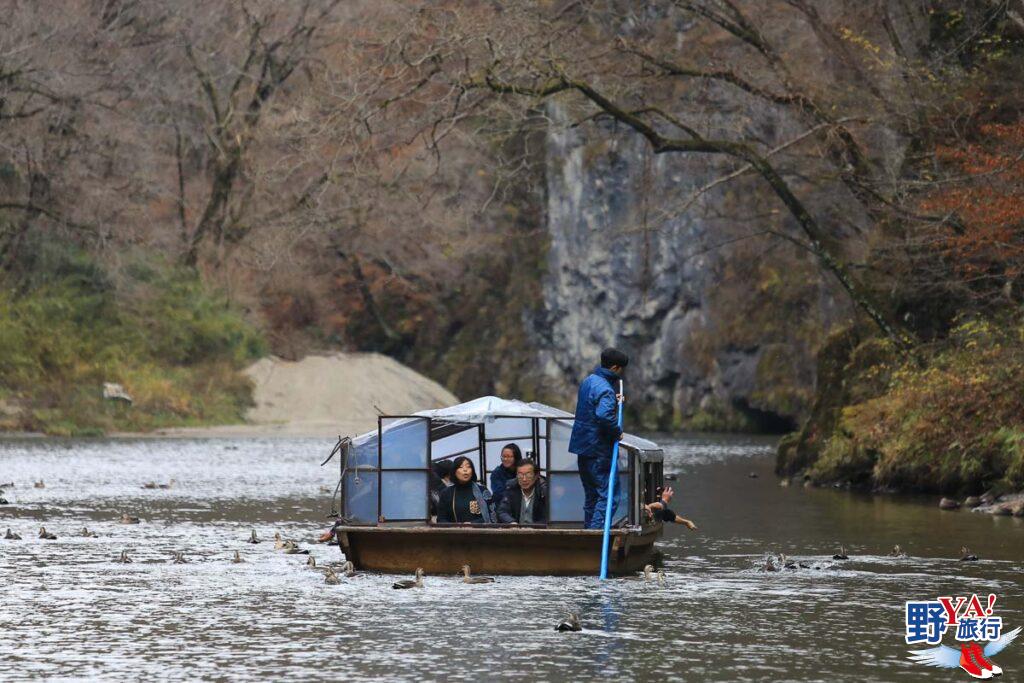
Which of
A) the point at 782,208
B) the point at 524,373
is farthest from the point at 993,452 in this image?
the point at 524,373

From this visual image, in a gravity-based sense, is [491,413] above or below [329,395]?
below

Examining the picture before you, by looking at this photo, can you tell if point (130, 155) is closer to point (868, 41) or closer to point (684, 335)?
point (684, 335)

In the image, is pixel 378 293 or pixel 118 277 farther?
pixel 378 293

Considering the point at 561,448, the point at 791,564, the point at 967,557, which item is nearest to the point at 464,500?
the point at 561,448

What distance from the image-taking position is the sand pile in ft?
213

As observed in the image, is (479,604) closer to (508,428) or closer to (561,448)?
(561,448)

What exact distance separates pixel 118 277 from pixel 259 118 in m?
10.7

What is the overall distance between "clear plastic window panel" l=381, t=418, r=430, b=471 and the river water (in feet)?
4.98

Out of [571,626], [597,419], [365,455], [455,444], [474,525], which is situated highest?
[597,419]

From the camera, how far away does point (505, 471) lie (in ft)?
69.9

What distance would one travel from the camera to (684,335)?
75562 millimetres

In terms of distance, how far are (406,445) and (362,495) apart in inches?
31.9

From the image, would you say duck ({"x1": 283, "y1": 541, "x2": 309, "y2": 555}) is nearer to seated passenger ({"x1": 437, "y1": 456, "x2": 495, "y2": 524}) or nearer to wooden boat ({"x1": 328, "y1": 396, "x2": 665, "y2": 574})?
wooden boat ({"x1": 328, "y1": 396, "x2": 665, "y2": 574})

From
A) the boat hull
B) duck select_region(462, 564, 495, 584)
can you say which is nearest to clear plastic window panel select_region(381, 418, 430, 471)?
the boat hull
